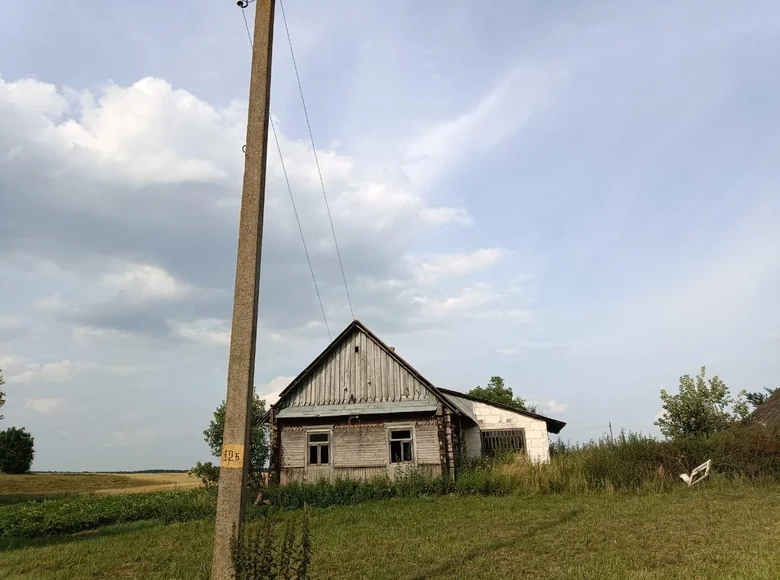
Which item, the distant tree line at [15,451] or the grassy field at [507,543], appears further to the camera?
the distant tree line at [15,451]

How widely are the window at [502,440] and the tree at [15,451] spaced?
60.4m

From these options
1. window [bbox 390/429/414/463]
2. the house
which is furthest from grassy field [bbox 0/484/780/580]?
window [bbox 390/429/414/463]

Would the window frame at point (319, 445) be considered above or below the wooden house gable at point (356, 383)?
below

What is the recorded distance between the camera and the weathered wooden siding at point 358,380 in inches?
870

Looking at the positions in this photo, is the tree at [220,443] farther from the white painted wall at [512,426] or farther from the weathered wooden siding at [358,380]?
the white painted wall at [512,426]

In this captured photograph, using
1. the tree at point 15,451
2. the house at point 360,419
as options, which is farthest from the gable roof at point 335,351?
the tree at point 15,451

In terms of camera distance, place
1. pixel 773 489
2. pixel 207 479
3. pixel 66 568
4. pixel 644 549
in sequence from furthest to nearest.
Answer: pixel 207 479 → pixel 773 489 → pixel 66 568 → pixel 644 549

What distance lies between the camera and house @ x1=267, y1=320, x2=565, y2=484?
21.5 meters

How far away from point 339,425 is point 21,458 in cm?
5927

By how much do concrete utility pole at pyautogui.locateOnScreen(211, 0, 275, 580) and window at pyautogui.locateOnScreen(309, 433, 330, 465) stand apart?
56.6 feet

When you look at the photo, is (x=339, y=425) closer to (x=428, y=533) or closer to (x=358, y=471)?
(x=358, y=471)

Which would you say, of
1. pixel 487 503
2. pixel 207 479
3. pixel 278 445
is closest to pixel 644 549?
pixel 487 503

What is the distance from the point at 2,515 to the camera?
59.1 feet

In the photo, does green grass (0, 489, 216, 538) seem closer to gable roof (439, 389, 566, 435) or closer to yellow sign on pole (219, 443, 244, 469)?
gable roof (439, 389, 566, 435)
